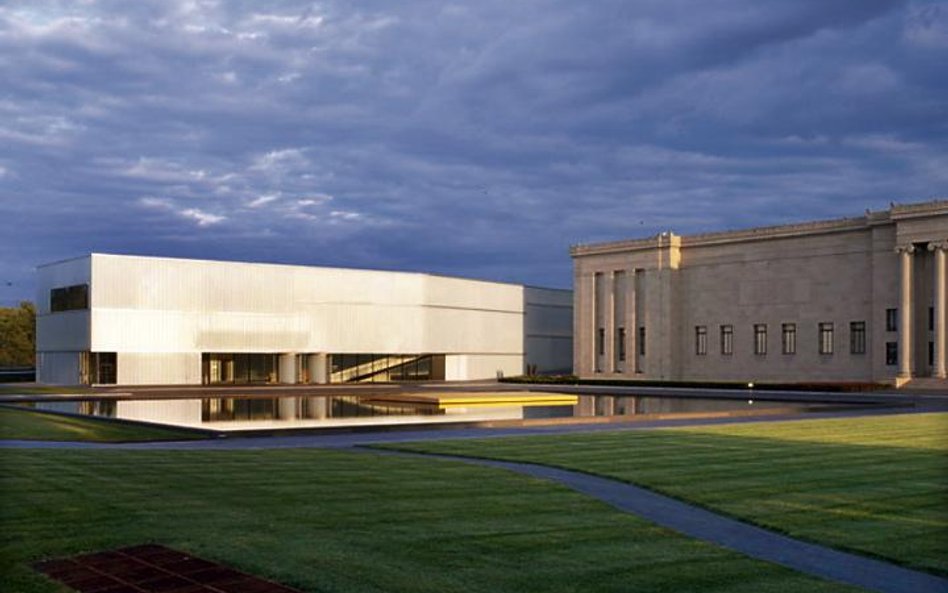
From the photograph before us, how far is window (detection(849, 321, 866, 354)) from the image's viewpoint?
68812 mm

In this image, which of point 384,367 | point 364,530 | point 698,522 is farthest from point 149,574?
point 384,367

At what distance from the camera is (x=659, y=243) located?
8156 centimetres

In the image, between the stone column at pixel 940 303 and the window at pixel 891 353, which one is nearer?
the stone column at pixel 940 303

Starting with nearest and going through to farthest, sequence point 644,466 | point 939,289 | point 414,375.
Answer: point 644,466 → point 939,289 → point 414,375

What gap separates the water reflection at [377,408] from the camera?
3481 centimetres

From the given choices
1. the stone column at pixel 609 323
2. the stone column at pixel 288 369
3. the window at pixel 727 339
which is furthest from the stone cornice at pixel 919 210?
the stone column at pixel 288 369

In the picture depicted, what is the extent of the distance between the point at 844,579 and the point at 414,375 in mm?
78268

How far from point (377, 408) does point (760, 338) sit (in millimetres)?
42176

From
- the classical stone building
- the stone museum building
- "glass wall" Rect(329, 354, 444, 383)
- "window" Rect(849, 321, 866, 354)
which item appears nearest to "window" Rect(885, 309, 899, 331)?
the classical stone building

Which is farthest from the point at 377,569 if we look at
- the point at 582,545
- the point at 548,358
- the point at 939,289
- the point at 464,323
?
the point at 548,358

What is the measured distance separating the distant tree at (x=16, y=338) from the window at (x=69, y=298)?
1618 inches

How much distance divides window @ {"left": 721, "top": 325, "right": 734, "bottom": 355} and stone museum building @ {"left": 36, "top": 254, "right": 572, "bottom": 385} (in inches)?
932

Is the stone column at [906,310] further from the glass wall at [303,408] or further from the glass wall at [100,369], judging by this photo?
the glass wall at [100,369]

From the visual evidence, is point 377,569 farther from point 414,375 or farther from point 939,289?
point 414,375
